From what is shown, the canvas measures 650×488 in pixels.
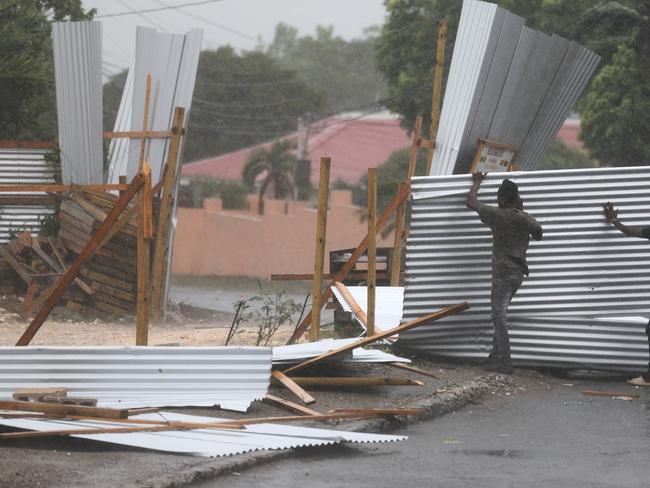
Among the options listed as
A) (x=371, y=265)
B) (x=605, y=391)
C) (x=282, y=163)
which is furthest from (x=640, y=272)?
(x=282, y=163)

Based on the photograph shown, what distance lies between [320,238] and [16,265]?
860cm

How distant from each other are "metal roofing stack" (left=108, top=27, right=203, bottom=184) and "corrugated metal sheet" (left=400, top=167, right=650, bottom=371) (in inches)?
326

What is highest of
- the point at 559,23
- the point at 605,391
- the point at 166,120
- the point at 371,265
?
the point at 559,23

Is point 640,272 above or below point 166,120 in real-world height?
below

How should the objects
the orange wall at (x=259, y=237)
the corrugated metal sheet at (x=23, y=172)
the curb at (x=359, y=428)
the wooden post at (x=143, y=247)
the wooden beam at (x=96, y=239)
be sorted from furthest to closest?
the orange wall at (x=259, y=237), the corrugated metal sheet at (x=23, y=172), the wooden beam at (x=96, y=239), the wooden post at (x=143, y=247), the curb at (x=359, y=428)

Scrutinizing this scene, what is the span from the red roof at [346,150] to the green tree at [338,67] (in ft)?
5.93

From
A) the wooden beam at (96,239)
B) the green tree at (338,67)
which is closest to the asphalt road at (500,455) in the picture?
the wooden beam at (96,239)

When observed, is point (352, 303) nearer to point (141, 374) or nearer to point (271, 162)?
point (141, 374)

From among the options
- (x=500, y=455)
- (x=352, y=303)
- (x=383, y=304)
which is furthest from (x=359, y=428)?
(x=383, y=304)

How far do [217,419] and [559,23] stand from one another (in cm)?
2617

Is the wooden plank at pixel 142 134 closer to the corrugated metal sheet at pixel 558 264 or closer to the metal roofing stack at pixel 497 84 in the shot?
the metal roofing stack at pixel 497 84

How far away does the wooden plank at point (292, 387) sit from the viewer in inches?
329

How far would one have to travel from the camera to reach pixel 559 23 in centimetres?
3172

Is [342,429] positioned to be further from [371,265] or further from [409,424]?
[371,265]
